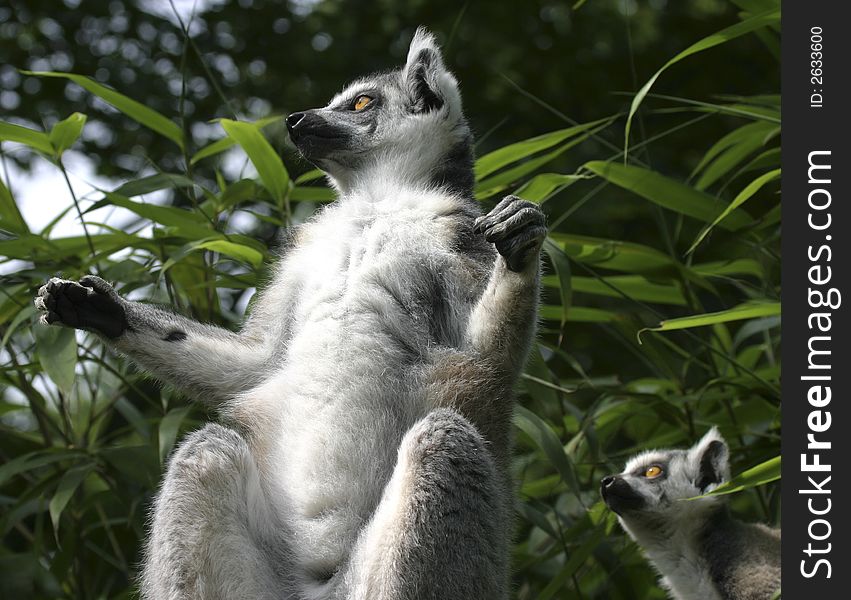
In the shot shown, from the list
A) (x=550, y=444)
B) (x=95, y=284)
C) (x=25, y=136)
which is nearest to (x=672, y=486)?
(x=550, y=444)

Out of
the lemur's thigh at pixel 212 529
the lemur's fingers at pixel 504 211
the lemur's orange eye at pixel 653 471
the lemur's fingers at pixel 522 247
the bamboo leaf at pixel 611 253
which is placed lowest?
the lemur's thigh at pixel 212 529

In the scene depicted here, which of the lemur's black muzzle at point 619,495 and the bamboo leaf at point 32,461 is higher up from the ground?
the lemur's black muzzle at point 619,495

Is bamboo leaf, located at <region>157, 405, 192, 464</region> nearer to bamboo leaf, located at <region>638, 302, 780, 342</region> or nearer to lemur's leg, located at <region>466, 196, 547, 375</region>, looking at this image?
lemur's leg, located at <region>466, 196, 547, 375</region>

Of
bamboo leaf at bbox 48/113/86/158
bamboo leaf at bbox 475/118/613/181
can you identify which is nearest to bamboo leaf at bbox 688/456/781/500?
bamboo leaf at bbox 475/118/613/181

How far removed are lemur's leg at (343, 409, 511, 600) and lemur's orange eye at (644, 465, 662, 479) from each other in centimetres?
182

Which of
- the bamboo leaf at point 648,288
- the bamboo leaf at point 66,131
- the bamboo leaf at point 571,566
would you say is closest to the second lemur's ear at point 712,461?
the bamboo leaf at point 571,566

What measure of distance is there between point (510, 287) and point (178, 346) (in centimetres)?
123

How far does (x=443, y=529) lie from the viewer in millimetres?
2889

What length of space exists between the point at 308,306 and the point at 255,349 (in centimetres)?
33

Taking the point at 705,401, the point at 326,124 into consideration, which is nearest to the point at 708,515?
the point at 705,401

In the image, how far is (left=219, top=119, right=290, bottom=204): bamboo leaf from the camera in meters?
4.39

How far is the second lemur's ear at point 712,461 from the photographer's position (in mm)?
4531

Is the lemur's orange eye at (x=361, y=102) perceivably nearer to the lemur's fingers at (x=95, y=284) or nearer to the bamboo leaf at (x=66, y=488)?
the lemur's fingers at (x=95, y=284)

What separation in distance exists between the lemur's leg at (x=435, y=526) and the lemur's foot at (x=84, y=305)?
3.70ft
